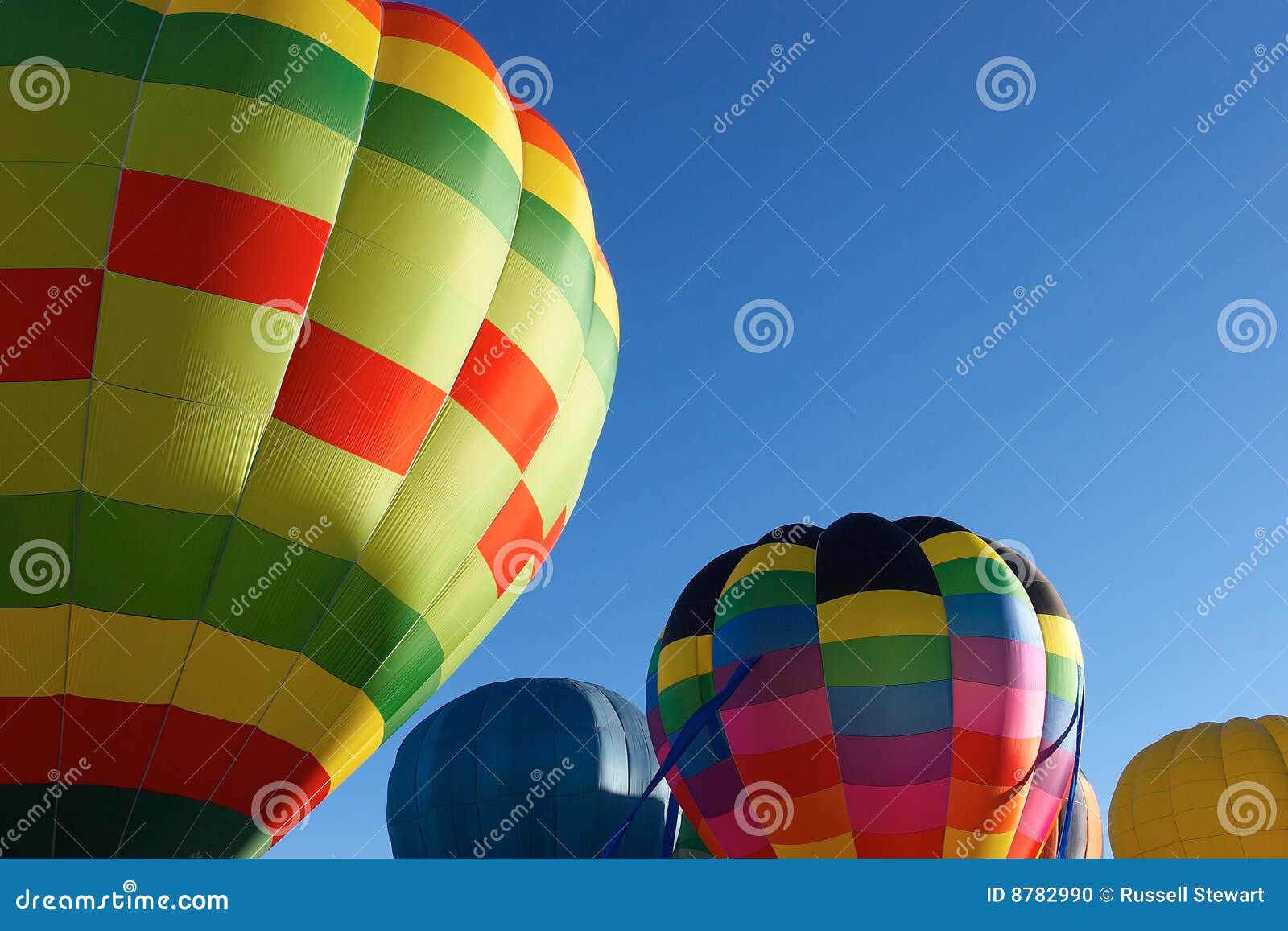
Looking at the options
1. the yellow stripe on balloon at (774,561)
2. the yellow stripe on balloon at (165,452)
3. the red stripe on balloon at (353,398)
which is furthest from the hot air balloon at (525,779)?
the yellow stripe on balloon at (165,452)

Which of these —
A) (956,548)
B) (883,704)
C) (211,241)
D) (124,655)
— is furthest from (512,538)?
(956,548)

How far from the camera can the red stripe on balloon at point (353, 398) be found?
5.69 meters

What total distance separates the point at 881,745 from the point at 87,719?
7.22 meters

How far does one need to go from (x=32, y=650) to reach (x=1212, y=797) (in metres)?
16.7

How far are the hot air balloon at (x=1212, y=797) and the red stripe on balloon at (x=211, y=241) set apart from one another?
15373mm

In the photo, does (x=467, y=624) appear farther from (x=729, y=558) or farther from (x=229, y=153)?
(x=729, y=558)

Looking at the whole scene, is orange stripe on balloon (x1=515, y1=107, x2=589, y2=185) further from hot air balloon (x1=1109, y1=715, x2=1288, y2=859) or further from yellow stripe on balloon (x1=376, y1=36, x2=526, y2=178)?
hot air balloon (x1=1109, y1=715, x2=1288, y2=859)

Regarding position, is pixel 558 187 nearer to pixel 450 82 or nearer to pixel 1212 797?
pixel 450 82

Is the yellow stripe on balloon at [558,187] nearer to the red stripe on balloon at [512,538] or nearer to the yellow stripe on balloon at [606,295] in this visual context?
the yellow stripe on balloon at [606,295]

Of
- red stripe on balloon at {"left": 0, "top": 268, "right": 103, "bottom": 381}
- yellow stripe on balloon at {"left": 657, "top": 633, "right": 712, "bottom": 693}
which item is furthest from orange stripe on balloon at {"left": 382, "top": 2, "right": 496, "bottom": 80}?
yellow stripe on balloon at {"left": 657, "top": 633, "right": 712, "bottom": 693}

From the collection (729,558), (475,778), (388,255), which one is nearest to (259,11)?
(388,255)

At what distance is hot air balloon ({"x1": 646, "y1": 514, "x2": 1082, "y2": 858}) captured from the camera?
33.8 feet

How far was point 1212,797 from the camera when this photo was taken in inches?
656

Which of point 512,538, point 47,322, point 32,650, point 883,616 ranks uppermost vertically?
point 883,616
